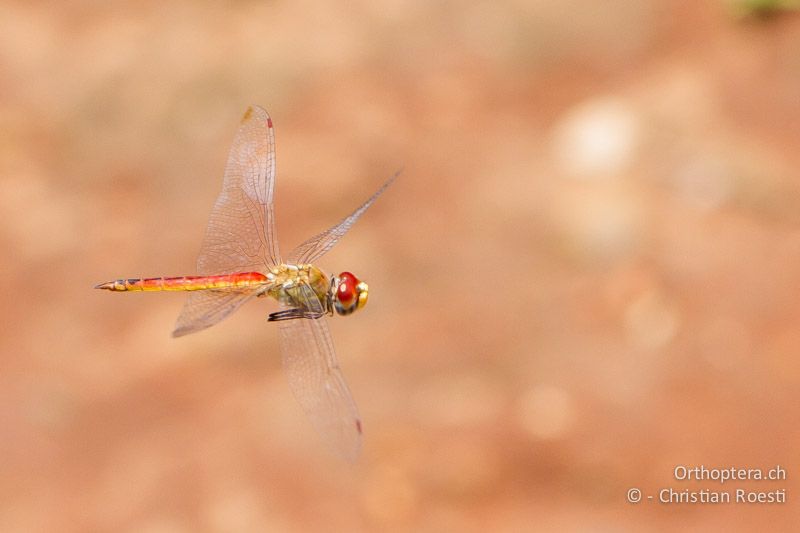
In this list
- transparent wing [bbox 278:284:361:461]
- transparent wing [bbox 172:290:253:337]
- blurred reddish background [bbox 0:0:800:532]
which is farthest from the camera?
blurred reddish background [bbox 0:0:800:532]

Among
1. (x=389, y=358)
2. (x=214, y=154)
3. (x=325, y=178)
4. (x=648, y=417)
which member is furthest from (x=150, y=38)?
(x=648, y=417)

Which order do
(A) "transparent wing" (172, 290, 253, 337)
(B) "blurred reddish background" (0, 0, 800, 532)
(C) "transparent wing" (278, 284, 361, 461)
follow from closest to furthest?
(A) "transparent wing" (172, 290, 253, 337) → (C) "transparent wing" (278, 284, 361, 461) → (B) "blurred reddish background" (0, 0, 800, 532)

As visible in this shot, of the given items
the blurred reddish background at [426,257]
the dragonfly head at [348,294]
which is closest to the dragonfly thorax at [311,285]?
the dragonfly head at [348,294]

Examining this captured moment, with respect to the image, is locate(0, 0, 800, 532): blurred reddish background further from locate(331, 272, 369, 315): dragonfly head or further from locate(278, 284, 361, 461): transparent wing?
locate(331, 272, 369, 315): dragonfly head

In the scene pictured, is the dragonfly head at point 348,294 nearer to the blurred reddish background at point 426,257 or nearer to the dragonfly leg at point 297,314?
the dragonfly leg at point 297,314

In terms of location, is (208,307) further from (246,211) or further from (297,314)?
(246,211)

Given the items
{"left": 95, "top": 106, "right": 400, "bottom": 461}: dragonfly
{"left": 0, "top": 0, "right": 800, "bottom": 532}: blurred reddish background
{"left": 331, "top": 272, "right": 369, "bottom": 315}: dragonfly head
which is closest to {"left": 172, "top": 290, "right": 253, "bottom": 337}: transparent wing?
{"left": 95, "top": 106, "right": 400, "bottom": 461}: dragonfly

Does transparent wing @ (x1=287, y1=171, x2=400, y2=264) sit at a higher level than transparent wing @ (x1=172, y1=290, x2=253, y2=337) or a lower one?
higher

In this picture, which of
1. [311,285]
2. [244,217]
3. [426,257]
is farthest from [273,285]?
[426,257]
